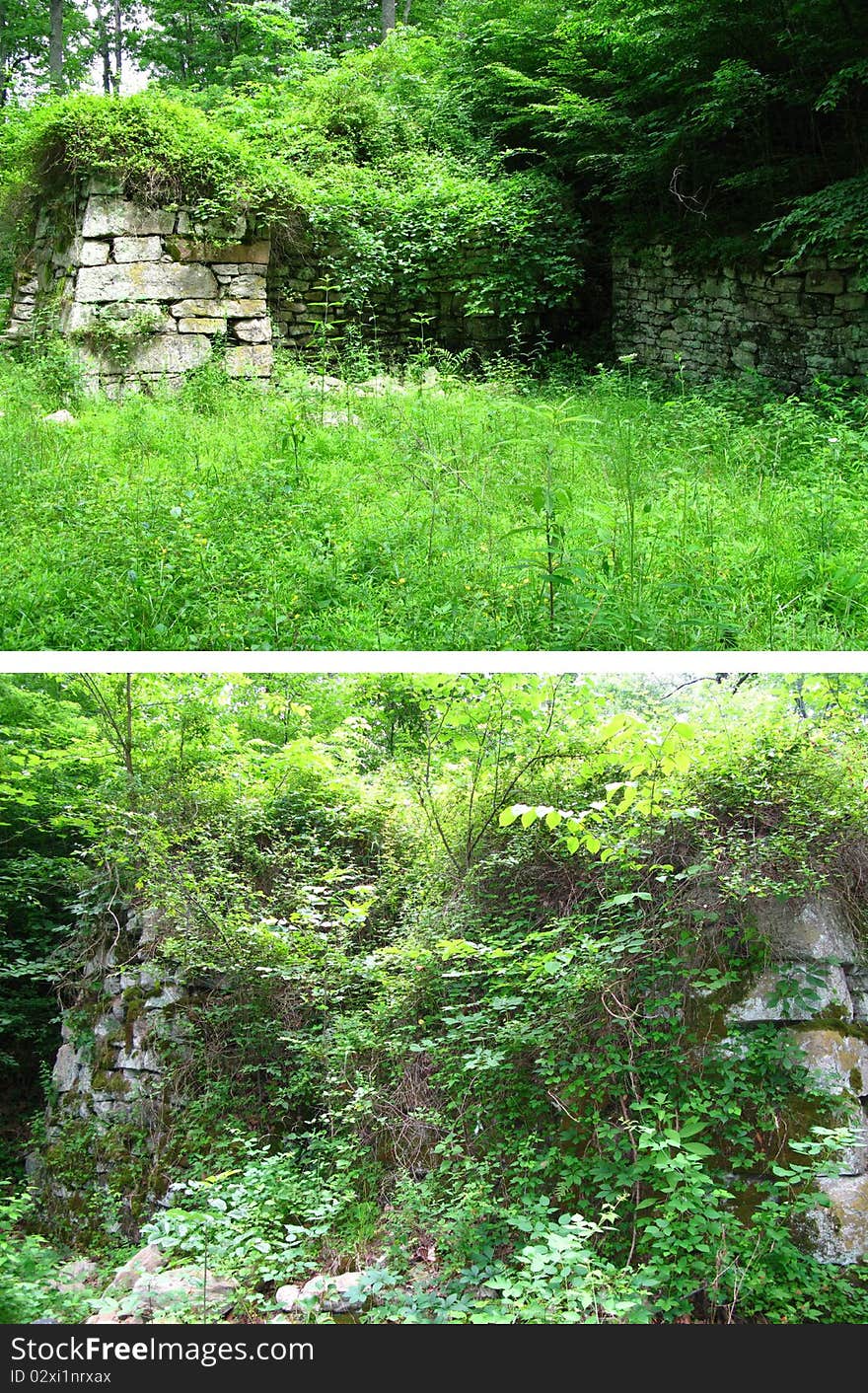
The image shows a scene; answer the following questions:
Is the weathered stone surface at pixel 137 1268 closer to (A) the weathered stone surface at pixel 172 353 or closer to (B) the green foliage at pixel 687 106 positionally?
(A) the weathered stone surface at pixel 172 353

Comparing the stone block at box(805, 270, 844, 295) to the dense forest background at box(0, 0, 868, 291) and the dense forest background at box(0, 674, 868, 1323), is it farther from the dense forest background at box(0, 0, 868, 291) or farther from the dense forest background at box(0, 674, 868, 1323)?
the dense forest background at box(0, 674, 868, 1323)

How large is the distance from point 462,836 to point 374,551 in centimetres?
135

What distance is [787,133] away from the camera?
794cm

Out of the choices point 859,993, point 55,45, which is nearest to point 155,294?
point 55,45

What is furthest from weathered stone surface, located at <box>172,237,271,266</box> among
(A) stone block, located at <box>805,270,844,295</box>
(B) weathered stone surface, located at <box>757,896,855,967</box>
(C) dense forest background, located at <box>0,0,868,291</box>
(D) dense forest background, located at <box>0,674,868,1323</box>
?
(B) weathered stone surface, located at <box>757,896,855,967</box>

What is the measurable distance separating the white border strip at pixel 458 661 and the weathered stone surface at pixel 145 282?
14.7 ft

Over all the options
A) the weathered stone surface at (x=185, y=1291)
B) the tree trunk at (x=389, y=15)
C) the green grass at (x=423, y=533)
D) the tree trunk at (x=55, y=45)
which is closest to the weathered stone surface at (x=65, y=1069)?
the weathered stone surface at (x=185, y=1291)

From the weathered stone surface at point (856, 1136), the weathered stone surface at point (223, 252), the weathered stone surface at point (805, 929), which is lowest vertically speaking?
the weathered stone surface at point (856, 1136)

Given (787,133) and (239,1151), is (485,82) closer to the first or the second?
(787,133)

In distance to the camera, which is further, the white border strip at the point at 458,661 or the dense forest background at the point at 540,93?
the dense forest background at the point at 540,93

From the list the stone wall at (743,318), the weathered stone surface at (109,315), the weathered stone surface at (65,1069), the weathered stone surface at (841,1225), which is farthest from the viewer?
the stone wall at (743,318)

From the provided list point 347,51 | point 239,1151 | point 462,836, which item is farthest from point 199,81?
point 239,1151

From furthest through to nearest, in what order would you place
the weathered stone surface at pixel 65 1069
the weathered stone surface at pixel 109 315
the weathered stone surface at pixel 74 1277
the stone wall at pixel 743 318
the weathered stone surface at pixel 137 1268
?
1. the stone wall at pixel 743 318
2. the weathered stone surface at pixel 109 315
3. the weathered stone surface at pixel 65 1069
4. the weathered stone surface at pixel 74 1277
5. the weathered stone surface at pixel 137 1268

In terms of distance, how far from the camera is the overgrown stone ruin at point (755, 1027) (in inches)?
146
